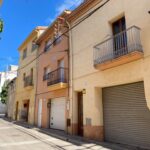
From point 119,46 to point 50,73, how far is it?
745 centimetres

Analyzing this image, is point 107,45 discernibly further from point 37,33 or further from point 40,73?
point 37,33

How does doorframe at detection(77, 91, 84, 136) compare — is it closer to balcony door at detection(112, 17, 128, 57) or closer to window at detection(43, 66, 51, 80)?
balcony door at detection(112, 17, 128, 57)

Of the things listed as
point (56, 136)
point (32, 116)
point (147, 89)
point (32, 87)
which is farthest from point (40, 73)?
point (147, 89)

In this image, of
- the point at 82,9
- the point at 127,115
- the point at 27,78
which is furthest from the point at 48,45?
the point at 127,115

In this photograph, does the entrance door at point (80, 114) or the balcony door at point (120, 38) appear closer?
the balcony door at point (120, 38)

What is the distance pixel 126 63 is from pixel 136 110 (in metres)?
2.16

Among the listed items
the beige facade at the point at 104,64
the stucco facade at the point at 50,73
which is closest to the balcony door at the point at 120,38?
the beige facade at the point at 104,64

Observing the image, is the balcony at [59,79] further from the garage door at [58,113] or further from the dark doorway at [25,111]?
the dark doorway at [25,111]

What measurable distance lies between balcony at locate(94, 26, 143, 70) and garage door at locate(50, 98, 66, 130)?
5625mm

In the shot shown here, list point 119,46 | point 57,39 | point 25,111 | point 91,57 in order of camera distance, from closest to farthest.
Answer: point 119,46 → point 91,57 → point 57,39 → point 25,111

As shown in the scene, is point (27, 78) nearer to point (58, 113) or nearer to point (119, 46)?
point (58, 113)

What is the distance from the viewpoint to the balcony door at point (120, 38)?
9602 millimetres

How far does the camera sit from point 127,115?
9.52 m

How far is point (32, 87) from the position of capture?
813 inches
